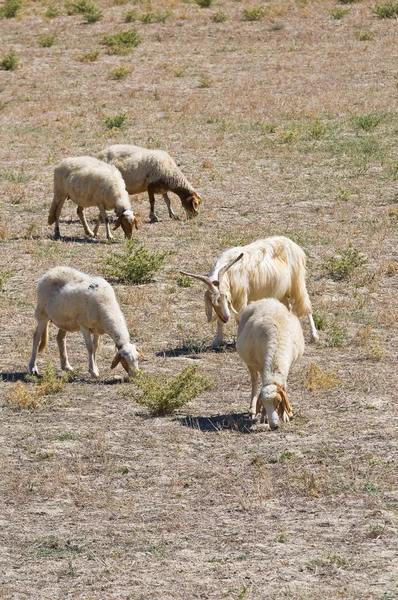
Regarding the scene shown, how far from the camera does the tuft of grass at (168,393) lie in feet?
33.9

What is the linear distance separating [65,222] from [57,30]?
2023 centimetres

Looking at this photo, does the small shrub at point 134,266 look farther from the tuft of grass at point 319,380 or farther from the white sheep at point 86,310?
the tuft of grass at point 319,380

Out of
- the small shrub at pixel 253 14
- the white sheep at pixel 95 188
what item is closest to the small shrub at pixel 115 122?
the white sheep at pixel 95 188

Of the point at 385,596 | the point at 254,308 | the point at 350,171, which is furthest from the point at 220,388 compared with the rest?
the point at 350,171

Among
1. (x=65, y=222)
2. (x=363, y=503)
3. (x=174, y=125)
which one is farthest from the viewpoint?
(x=174, y=125)

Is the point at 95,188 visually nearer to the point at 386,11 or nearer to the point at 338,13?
the point at 338,13

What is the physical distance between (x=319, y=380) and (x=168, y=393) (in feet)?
5.55

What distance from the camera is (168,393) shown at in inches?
406

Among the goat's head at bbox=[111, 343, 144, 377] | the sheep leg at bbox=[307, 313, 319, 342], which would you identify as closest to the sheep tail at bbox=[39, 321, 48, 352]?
the goat's head at bbox=[111, 343, 144, 377]

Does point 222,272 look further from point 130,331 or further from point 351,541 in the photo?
point 351,541

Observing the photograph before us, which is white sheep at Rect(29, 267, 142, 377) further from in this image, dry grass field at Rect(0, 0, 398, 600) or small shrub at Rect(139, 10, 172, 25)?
small shrub at Rect(139, 10, 172, 25)

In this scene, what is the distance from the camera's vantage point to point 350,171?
21734mm

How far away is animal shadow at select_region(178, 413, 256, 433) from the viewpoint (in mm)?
10016

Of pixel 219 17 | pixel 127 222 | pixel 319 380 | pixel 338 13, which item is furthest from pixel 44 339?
pixel 338 13
